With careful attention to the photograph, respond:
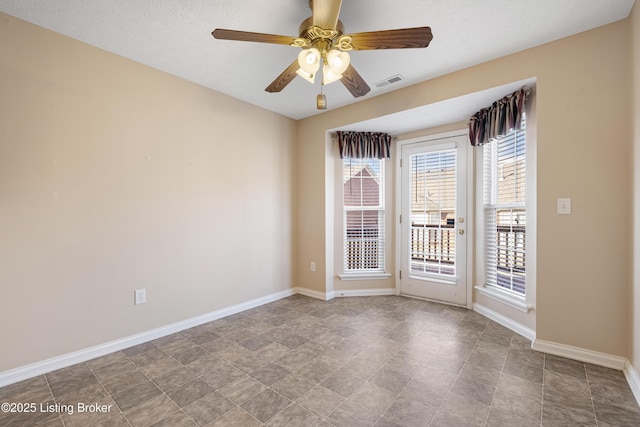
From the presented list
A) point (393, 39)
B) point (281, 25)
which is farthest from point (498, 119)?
point (281, 25)

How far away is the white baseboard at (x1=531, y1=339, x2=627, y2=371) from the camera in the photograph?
6.74 ft

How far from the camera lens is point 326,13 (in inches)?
61.6

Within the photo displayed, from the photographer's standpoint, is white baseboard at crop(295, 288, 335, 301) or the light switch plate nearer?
the light switch plate

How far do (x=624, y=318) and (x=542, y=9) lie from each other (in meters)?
2.25

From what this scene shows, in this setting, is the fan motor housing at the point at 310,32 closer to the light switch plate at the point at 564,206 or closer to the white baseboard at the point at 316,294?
the light switch plate at the point at 564,206

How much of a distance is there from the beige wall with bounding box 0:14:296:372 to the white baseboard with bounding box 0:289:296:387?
0.05 m

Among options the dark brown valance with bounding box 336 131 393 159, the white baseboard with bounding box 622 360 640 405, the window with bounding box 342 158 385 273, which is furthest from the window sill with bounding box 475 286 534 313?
A: the dark brown valance with bounding box 336 131 393 159

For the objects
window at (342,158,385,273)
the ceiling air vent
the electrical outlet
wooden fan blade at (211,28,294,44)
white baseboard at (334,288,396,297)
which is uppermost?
the ceiling air vent

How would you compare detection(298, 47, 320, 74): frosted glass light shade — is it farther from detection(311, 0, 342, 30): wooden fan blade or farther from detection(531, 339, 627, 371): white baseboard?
detection(531, 339, 627, 371): white baseboard

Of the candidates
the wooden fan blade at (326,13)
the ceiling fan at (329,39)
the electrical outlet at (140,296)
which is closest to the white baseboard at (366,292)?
the electrical outlet at (140,296)

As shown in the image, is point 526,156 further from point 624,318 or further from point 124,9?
point 124,9

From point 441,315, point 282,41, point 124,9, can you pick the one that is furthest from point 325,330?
point 124,9

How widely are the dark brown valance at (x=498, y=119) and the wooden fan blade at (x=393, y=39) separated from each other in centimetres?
147

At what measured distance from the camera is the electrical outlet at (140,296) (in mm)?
2543
